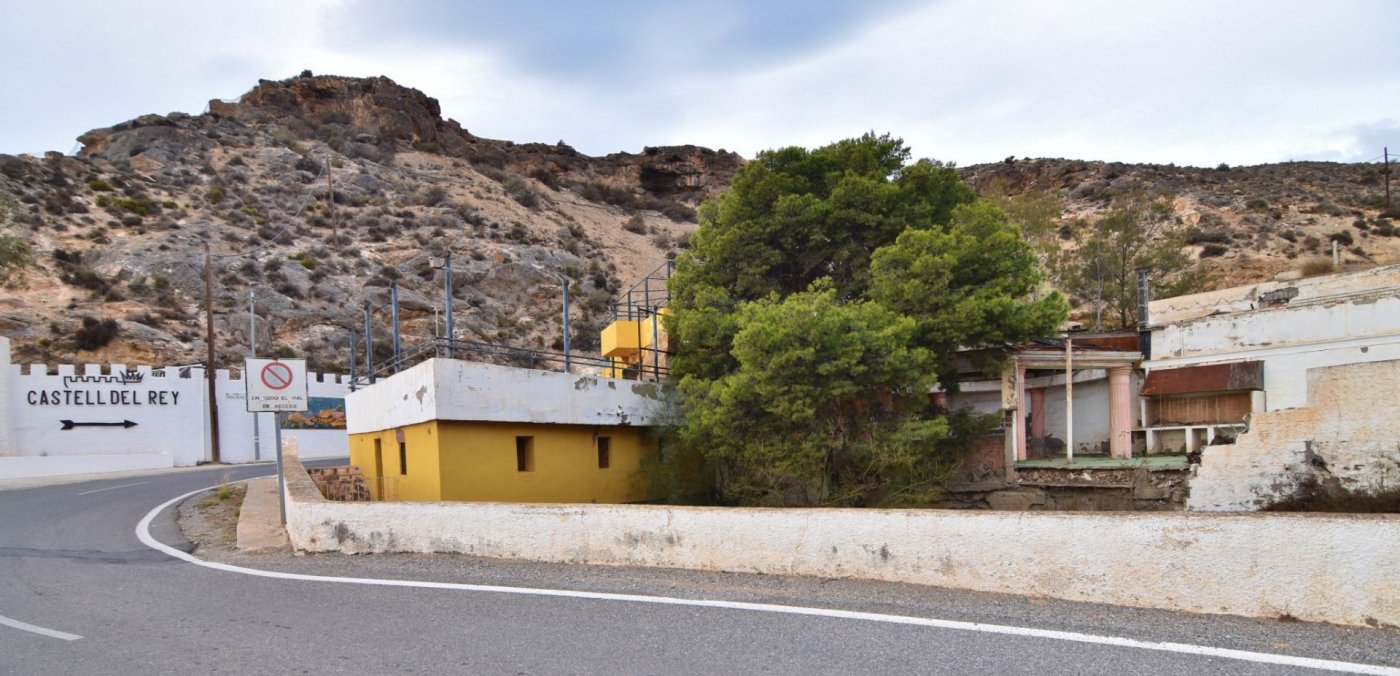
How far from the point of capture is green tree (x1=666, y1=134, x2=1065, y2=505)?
1628 cm

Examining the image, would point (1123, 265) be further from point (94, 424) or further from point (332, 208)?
point (332, 208)

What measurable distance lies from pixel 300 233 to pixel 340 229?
3382 mm

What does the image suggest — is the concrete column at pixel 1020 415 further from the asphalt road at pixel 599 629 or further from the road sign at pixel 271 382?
the road sign at pixel 271 382

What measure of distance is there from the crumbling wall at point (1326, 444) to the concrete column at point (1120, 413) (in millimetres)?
10080

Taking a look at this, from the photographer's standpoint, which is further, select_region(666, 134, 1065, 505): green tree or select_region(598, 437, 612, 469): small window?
select_region(598, 437, 612, 469): small window

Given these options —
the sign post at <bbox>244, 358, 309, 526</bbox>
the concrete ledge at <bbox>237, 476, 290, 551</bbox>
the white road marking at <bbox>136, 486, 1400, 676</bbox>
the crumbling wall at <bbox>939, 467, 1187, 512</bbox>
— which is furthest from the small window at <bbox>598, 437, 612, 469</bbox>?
the white road marking at <bbox>136, 486, 1400, 676</bbox>

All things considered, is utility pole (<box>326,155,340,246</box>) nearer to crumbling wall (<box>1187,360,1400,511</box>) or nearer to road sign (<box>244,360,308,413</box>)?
road sign (<box>244,360,308,413</box>)

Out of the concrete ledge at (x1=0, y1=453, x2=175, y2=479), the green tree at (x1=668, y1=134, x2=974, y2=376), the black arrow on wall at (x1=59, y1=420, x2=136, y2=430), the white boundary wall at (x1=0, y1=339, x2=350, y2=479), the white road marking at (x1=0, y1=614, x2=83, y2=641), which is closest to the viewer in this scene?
the white road marking at (x1=0, y1=614, x2=83, y2=641)

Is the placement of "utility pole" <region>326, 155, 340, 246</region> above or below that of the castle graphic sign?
above

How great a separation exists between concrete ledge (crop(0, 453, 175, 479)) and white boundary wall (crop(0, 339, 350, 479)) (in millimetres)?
34

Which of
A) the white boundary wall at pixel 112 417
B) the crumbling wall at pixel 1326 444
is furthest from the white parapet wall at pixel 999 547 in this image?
the white boundary wall at pixel 112 417

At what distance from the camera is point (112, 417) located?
114 feet

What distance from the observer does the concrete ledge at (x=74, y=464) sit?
29141 millimetres

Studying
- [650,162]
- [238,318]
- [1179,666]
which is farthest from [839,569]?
[650,162]
